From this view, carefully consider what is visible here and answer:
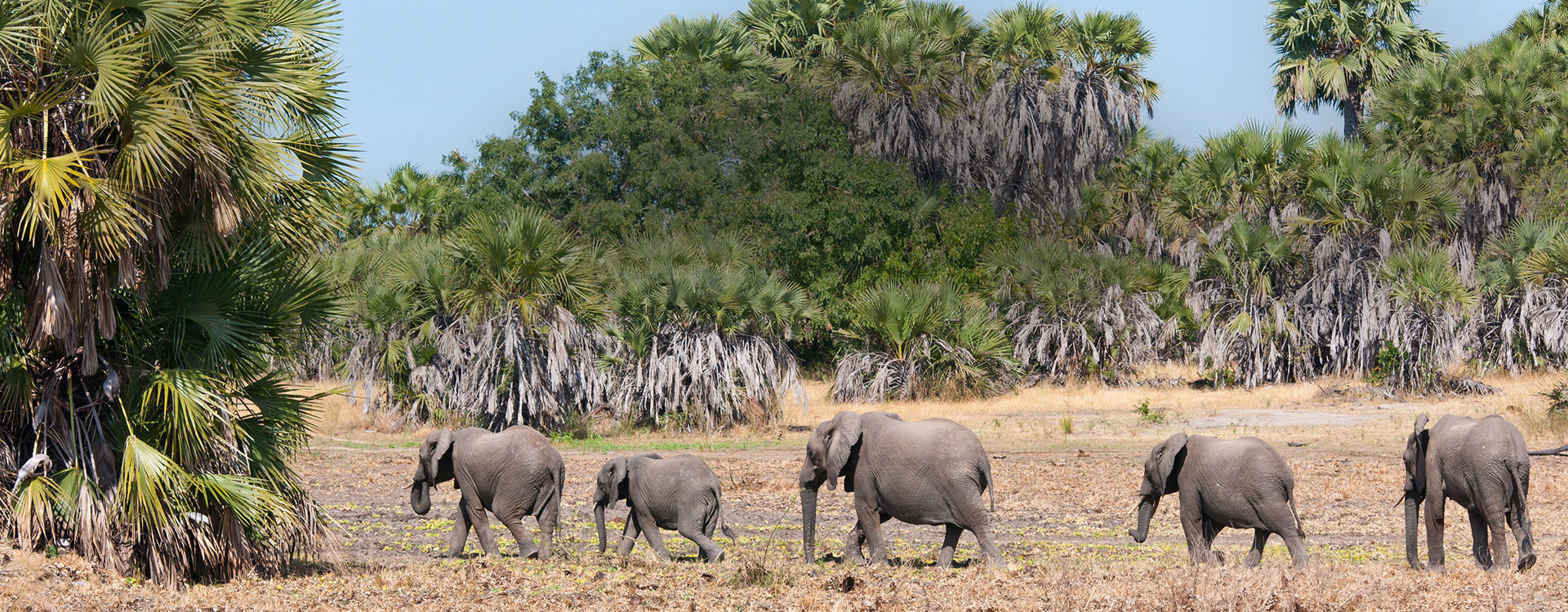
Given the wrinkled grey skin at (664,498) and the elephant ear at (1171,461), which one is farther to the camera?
the wrinkled grey skin at (664,498)

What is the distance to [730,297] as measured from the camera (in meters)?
23.4

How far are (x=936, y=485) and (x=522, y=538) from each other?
3.39 m

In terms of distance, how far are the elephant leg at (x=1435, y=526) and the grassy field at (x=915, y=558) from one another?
1.17 ft

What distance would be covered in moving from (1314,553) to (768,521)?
533 cm

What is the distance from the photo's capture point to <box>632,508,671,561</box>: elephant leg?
1049cm

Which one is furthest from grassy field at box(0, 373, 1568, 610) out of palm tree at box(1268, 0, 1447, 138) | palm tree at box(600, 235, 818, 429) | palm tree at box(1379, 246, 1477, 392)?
palm tree at box(1268, 0, 1447, 138)

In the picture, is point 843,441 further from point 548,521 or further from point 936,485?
point 548,521

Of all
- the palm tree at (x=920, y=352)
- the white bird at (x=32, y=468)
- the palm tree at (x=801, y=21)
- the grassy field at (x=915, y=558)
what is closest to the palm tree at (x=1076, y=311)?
the palm tree at (x=920, y=352)

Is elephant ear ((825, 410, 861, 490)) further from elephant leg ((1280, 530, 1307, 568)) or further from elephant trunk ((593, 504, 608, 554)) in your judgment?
elephant leg ((1280, 530, 1307, 568))

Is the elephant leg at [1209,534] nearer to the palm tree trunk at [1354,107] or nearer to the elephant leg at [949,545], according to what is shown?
the elephant leg at [949,545]

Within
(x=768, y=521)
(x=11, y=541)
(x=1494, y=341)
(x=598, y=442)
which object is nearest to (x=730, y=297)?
(x=598, y=442)

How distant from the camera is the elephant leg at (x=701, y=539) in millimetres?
10289

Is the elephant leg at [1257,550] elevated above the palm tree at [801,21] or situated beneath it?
situated beneath

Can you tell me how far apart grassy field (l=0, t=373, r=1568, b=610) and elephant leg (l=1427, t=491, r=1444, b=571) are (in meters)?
0.36
